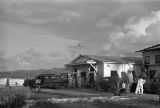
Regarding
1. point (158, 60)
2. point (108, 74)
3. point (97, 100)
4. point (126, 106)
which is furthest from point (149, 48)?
point (126, 106)

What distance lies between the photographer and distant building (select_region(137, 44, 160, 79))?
3088 centimetres

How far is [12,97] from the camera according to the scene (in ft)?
43.0

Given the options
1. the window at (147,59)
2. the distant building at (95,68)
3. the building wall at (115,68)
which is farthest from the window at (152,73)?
the building wall at (115,68)

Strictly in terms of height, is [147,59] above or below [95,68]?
above

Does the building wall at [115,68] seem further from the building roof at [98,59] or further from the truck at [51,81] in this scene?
the truck at [51,81]

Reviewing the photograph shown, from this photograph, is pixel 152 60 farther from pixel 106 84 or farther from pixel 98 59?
pixel 106 84

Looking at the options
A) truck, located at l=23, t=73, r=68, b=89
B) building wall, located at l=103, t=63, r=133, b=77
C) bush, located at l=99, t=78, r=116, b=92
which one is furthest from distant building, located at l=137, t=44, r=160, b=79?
truck, located at l=23, t=73, r=68, b=89

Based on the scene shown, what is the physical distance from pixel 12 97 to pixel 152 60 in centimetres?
2122

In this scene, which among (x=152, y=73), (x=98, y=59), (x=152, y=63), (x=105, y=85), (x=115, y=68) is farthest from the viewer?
(x=115, y=68)

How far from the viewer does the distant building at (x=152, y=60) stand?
30877mm

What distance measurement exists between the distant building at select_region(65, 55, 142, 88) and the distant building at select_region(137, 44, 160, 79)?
2.12 metres

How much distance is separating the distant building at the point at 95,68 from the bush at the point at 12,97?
1955 centimetres

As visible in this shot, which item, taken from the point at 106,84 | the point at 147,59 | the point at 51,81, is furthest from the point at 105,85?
the point at 51,81

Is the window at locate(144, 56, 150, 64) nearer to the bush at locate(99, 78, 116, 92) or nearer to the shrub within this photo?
the bush at locate(99, 78, 116, 92)
